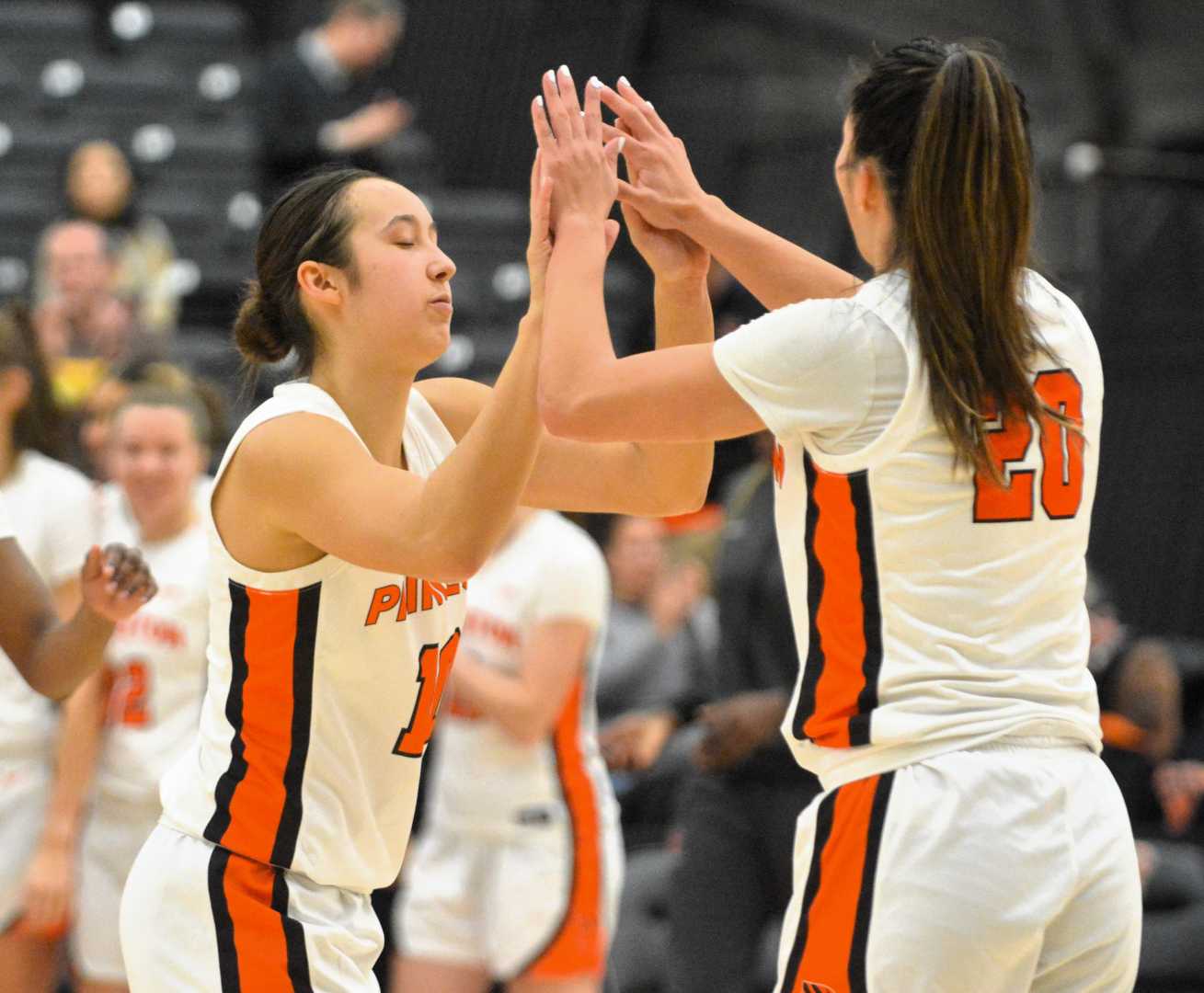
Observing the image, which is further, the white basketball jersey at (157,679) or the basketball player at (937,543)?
the white basketball jersey at (157,679)

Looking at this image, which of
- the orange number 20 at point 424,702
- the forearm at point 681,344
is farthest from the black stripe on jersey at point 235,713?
the forearm at point 681,344

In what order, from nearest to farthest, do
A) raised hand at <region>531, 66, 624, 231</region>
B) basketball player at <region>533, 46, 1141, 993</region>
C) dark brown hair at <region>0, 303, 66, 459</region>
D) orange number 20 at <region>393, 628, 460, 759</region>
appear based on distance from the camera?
1. basketball player at <region>533, 46, 1141, 993</region>
2. raised hand at <region>531, 66, 624, 231</region>
3. orange number 20 at <region>393, 628, 460, 759</region>
4. dark brown hair at <region>0, 303, 66, 459</region>

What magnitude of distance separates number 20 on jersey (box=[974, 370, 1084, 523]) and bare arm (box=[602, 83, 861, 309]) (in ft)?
1.36

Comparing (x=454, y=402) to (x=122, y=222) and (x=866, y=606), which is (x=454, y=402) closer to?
(x=866, y=606)

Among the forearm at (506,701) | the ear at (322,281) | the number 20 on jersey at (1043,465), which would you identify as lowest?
the forearm at (506,701)

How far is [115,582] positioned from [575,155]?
3.43 ft

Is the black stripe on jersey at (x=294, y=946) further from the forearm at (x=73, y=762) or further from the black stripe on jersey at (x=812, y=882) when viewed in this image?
the forearm at (x=73, y=762)

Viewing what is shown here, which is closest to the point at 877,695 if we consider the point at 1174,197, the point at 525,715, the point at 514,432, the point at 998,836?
the point at 998,836

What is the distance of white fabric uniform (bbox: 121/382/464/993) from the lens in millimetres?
2748

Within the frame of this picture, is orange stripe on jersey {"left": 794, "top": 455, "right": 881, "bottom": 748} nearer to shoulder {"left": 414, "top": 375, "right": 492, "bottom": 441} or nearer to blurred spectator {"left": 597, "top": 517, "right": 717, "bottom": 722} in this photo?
shoulder {"left": 414, "top": 375, "right": 492, "bottom": 441}

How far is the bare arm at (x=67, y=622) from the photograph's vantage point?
3104 mm

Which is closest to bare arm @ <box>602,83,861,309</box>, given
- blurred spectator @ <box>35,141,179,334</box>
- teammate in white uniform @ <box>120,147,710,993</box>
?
teammate in white uniform @ <box>120,147,710,993</box>

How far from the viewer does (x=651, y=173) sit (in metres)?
2.91

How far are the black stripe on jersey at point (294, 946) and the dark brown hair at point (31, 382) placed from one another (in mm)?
2273
